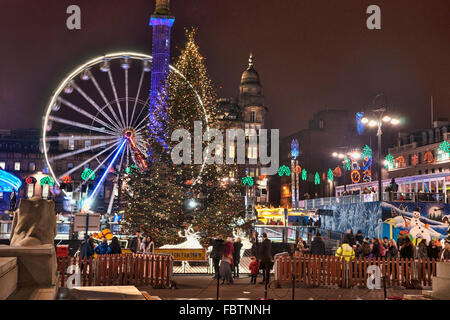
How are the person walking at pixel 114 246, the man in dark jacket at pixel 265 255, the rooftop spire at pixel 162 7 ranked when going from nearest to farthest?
1. the man in dark jacket at pixel 265 255
2. the person walking at pixel 114 246
3. the rooftop spire at pixel 162 7

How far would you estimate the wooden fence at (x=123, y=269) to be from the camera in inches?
666

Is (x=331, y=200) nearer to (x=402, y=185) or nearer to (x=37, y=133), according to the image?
(x=402, y=185)

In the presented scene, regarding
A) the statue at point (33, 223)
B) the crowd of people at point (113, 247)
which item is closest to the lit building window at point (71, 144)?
the crowd of people at point (113, 247)

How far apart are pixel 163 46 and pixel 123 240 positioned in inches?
582

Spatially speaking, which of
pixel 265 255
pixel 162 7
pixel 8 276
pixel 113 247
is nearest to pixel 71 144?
pixel 162 7

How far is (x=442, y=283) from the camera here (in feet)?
39.4

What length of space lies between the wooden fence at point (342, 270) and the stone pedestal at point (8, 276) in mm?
10383

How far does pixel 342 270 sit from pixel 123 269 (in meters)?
7.44

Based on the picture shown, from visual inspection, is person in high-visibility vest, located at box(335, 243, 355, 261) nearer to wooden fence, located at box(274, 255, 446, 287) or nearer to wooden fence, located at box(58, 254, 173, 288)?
wooden fence, located at box(274, 255, 446, 287)

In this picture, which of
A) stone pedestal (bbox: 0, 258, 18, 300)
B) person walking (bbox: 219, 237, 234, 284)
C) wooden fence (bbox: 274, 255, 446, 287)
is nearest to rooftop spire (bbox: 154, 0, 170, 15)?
person walking (bbox: 219, 237, 234, 284)

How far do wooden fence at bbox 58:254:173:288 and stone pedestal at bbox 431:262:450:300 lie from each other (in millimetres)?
8732

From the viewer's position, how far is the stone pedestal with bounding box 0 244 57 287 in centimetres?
1031

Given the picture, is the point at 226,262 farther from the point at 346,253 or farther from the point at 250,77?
the point at 250,77

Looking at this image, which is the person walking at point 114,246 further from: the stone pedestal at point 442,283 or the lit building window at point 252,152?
the lit building window at point 252,152
